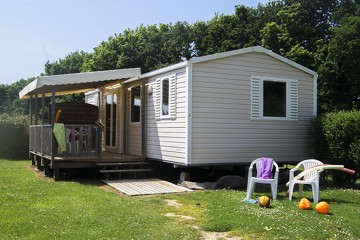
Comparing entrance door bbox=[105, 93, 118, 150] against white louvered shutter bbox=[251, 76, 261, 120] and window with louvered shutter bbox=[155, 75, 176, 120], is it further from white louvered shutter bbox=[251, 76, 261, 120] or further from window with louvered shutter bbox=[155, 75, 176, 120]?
white louvered shutter bbox=[251, 76, 261, 120]

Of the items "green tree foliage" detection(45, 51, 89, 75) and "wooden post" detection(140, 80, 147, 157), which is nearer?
"wooden post" detection(140, 80, 147, 157)

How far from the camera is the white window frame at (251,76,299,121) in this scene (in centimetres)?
1057

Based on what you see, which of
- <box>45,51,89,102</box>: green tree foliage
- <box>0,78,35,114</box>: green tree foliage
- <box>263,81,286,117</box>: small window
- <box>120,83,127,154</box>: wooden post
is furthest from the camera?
<box>0,78,35,114</box>: green tree foliage

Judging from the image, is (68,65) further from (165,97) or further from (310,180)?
(310,180)

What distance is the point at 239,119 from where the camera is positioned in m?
10.4

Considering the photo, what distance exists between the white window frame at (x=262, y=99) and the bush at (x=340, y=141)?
67 cm

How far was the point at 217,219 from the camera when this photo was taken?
6152mm

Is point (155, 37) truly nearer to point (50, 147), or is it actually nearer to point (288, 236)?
point (50, 147)

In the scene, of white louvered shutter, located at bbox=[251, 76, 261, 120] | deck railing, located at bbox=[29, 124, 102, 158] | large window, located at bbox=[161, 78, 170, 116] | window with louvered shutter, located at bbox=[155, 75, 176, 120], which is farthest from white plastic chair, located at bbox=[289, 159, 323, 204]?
deck railing, located at bbox=[29, 124, 102, 158]

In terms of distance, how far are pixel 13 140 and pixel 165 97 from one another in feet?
35.1

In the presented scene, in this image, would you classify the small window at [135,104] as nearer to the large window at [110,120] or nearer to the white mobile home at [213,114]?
the white mobile home at [213,114]

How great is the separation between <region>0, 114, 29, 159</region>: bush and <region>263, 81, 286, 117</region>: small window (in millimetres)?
12218

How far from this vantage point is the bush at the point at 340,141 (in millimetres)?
9898

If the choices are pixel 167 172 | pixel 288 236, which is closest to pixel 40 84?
pixel 167 172
